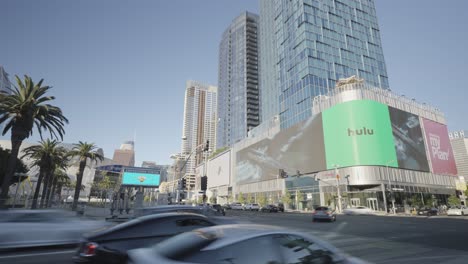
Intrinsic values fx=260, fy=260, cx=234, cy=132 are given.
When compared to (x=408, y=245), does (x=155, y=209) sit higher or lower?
higher


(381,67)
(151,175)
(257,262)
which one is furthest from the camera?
(381,67)

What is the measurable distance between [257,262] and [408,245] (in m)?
10.5

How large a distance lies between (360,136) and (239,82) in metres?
87.8

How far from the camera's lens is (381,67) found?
81750 mm

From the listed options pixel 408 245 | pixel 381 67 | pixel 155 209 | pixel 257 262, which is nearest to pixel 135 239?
pixel 155 209

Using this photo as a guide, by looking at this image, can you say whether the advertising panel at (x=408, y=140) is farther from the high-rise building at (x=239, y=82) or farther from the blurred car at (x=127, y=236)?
the high-rise building at (x=239, y=82)

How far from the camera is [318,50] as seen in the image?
72.1 m

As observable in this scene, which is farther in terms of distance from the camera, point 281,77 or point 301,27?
point 281,77

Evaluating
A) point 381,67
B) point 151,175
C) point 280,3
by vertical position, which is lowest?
point 151,175

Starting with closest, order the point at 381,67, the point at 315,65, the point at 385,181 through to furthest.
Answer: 1. the point at 385,181
2. the point at 315,65
3. the point at 381,67

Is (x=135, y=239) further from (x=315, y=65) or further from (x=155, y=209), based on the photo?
(x=315, y=65)

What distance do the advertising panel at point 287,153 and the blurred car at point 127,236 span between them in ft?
180

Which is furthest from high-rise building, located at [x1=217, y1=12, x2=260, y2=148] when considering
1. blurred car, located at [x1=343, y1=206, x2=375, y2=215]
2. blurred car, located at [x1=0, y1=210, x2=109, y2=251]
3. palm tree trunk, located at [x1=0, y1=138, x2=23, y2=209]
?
blurred car, located at [x1=0, y1=210, x2=109, y2=251]

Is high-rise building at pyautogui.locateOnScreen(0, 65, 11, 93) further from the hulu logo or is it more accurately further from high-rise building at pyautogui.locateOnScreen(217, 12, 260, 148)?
the hulu logo
